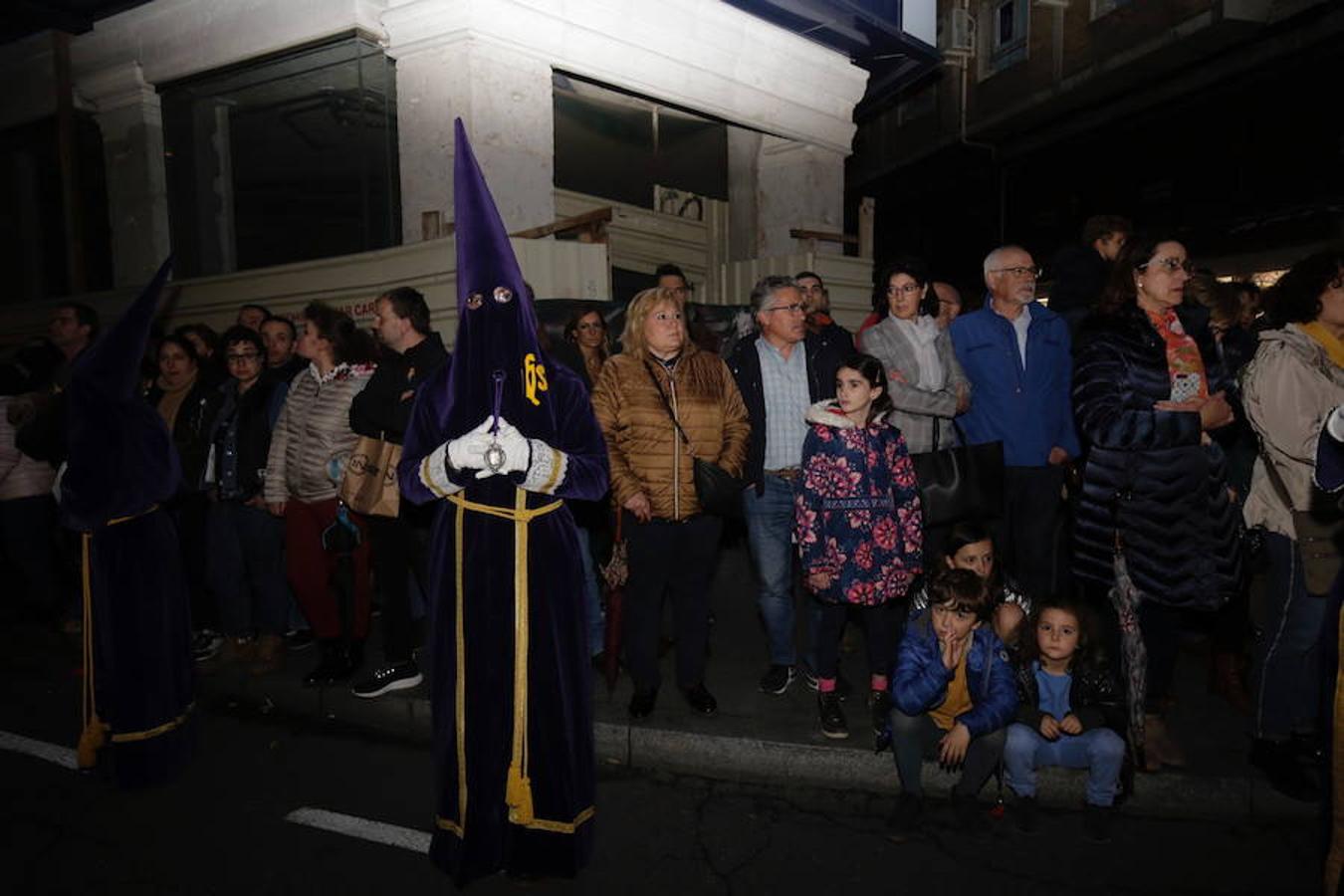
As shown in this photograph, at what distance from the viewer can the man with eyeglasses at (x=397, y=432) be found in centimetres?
477

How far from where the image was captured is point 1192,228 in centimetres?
1391

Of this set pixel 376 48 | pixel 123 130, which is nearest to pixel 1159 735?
pixel 376 48

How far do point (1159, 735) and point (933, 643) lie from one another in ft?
3.67

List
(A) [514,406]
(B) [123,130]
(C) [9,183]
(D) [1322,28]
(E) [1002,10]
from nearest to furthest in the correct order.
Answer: (A) [514,406] → (B) [123,130] → (D) [1322,28] → (C) [9,183] → (E) [1002,10]

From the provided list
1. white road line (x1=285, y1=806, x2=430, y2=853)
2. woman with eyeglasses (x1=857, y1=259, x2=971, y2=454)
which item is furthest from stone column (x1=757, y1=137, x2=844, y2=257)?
white road line (x1=285, y1=806, x2=430, y2=853)

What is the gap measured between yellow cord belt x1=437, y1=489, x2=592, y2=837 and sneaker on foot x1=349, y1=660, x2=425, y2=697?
76.7 inches

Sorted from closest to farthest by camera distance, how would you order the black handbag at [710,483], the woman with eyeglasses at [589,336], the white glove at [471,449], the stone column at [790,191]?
the white glove at [471,449], the black handbag at [710,483], the woman with eyeglasses at [589,336], the stone column at [790,191]

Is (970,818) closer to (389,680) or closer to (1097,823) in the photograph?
(1097,823)

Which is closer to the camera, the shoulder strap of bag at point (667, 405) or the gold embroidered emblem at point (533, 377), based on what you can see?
the gold embroidered emblem at point (533, 377)

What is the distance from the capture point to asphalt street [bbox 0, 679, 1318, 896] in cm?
319

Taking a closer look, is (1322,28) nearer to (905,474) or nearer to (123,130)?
(905,474)

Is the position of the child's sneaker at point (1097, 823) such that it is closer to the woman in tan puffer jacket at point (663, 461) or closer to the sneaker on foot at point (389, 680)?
the woman in tan puffer jacket at point (663, 461)

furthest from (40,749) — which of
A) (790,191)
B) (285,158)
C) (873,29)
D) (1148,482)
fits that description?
(873,29)

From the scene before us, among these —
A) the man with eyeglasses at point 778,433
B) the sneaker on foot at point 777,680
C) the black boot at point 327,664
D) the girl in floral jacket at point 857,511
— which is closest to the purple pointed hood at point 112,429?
the black boot at point 327,664
